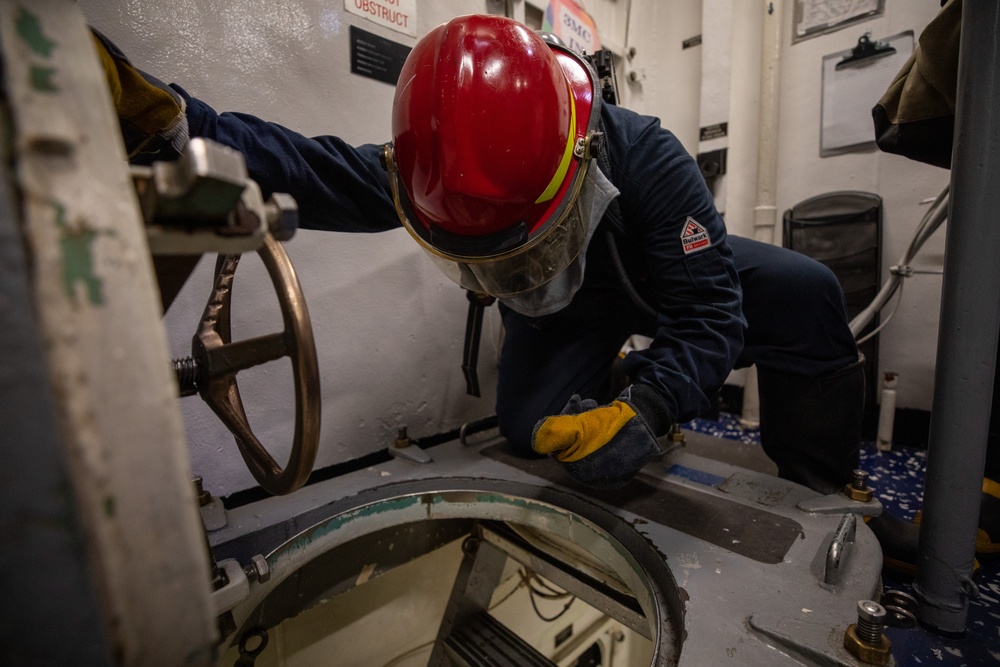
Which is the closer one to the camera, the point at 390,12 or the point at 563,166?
the point at 563,166

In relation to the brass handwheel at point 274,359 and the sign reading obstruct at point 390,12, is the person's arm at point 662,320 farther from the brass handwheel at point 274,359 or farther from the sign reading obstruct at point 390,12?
the sign reading obstruct at point 390,12

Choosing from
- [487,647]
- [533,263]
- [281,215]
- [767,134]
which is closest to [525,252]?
[533,263]

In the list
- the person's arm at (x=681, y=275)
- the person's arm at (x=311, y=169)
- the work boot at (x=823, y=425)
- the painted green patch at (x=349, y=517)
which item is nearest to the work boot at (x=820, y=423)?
the work boot at (x=823, y=425)

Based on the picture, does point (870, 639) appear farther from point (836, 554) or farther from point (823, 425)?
point (823, 425)

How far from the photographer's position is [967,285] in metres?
0.62

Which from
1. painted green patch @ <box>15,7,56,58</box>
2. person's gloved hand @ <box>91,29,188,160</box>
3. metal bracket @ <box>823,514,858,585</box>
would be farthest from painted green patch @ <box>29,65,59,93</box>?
metal bracket @ <box>823,514,858,585</box>

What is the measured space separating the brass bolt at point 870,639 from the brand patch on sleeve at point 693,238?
0.55 metres

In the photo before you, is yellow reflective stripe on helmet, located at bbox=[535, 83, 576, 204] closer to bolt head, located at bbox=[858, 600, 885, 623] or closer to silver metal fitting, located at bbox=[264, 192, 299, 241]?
silver metal fitting, located at bbox=[264, 192, 299, 241]

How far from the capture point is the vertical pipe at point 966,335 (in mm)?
594

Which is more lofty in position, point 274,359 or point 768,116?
point 768,116

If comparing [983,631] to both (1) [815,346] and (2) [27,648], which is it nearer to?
(1) [815,346]

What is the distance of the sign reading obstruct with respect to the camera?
1.13 metres

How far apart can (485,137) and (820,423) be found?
920 millimetres

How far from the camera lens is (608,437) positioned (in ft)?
2.37
